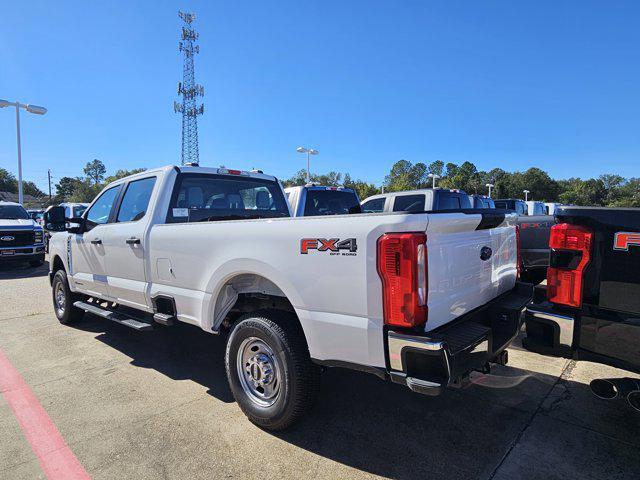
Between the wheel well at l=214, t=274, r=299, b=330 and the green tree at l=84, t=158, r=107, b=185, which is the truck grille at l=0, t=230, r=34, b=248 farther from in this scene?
the green tree at l=84, t=158, r=107, b=185

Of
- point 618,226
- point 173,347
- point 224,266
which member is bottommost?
point 173,347

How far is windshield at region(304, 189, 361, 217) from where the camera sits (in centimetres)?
796

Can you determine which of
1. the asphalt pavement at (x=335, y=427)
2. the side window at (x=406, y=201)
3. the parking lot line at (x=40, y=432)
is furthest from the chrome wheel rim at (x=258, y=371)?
the side window at (x=406, y=201)

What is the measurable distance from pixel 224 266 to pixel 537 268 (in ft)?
16.7

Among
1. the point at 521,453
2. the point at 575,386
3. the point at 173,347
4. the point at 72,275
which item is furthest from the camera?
the point at 72,275

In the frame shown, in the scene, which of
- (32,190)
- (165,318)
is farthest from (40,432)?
(32,190)

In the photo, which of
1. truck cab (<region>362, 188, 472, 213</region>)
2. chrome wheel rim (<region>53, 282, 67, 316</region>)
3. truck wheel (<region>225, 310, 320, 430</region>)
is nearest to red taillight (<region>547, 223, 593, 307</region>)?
truck wheel (<region>225, 310, 320, 430</region>)

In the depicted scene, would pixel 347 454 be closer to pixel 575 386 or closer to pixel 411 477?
pixel 411 477

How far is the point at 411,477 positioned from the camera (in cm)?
257

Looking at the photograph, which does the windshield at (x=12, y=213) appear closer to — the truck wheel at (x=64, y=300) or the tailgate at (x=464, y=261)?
the truck wheel at (x=64, y=300)

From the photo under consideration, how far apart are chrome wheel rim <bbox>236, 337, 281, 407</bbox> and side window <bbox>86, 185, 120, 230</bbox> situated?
115 inches

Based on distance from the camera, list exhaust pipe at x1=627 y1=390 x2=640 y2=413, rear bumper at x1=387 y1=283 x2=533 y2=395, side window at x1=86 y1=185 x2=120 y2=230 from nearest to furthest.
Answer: rear bumper at x1=387 y1=283 x2=533 y2=395, exhaust pipe at x1=627 y1=390 x2=640 y2=413, side window at x1=86 y1=185 x2=120 y2=230

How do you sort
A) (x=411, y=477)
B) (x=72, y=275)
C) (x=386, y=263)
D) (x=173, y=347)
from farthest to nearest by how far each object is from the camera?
1. (x=72, y=275)
2. (x=173, y=347)
3. (x=411, y=477)
4. (x=386, y=263)

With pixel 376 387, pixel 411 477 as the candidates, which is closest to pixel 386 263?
pixel 411 477
